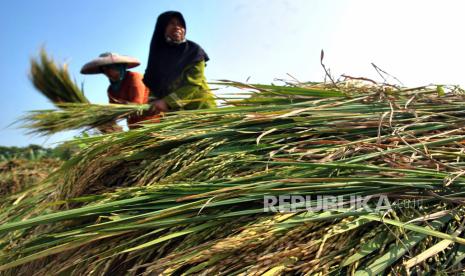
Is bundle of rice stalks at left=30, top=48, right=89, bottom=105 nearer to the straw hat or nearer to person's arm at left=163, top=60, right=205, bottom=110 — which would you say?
the straw hat

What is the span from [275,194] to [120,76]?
2850 mm

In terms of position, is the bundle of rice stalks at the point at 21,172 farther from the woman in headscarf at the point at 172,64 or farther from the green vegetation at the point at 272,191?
the green vegetation at the point at 272,191

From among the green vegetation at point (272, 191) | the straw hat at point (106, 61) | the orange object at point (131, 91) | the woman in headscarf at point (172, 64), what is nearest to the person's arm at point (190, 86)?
the woman in headscarf at point (172, 64)

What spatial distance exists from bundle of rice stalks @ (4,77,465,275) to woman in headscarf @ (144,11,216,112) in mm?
1350

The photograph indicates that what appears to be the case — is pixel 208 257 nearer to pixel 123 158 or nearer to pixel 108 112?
pixel 123 158

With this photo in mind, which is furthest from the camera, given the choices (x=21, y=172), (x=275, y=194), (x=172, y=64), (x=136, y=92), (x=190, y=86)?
(x=21, y=172)

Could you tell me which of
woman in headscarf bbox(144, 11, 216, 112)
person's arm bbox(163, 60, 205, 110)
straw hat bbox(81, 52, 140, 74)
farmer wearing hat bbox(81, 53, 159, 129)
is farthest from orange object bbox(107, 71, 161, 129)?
person's arm bbox(163, 60, 205, 110)

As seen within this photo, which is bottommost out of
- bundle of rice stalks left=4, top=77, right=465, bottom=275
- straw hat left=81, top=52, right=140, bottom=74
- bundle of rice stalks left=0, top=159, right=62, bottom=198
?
bundle of rice stalks left=0, top=159, right=62, bottom=198

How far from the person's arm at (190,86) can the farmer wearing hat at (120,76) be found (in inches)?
27.0

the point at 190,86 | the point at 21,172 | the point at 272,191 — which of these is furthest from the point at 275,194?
the point at 21,172

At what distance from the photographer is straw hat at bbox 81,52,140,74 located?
11.9 feet

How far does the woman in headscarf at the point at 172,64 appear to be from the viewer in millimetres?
2830

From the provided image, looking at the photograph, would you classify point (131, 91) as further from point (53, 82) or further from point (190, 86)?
point (53, 82)

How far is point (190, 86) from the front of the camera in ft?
9.27
